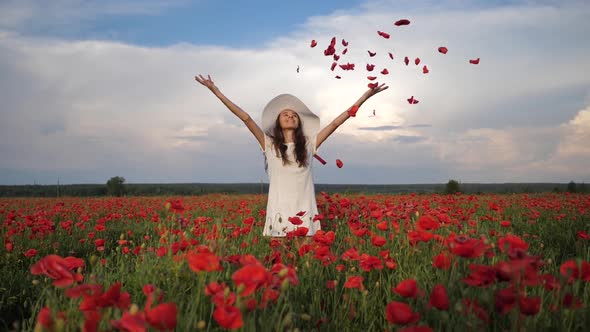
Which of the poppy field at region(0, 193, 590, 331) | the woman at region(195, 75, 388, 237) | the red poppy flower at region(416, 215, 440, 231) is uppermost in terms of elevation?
the woman at region(195, 75, 388, 237)

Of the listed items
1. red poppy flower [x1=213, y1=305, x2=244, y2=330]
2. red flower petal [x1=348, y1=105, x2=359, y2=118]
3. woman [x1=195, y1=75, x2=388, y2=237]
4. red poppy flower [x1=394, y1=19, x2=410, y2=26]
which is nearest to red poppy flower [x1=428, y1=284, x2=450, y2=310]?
red poppy flower [x1=213, y1=305, x2=244, y2=330]

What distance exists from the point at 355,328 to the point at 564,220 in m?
5.70

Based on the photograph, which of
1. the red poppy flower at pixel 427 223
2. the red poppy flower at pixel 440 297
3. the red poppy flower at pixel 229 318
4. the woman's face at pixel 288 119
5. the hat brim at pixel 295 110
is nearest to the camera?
the red poppy flower at pixel 229 318

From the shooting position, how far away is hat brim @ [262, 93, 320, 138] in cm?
556

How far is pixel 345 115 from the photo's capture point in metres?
5.22

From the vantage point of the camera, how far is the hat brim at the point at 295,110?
18.2 ft

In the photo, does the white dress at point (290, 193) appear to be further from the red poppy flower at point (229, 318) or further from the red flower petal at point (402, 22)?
the red poppy flower at point (229, 318)

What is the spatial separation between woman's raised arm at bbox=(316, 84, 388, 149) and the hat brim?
182mm

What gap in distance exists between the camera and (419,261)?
3.90 m

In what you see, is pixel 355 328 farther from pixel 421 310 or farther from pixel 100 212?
pixel 100 212

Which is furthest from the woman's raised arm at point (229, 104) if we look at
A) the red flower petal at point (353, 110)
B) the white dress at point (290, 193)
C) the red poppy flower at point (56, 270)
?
the red poppy flower at point (56, 270)

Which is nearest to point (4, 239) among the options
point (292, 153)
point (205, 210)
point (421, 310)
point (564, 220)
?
point (292, 153)

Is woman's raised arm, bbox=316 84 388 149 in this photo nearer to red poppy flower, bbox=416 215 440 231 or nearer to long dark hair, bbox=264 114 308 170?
long dark hair, bbox=264 114 308 170

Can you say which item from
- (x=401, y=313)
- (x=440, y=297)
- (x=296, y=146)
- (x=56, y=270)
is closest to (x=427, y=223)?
(x=440, y=297)
